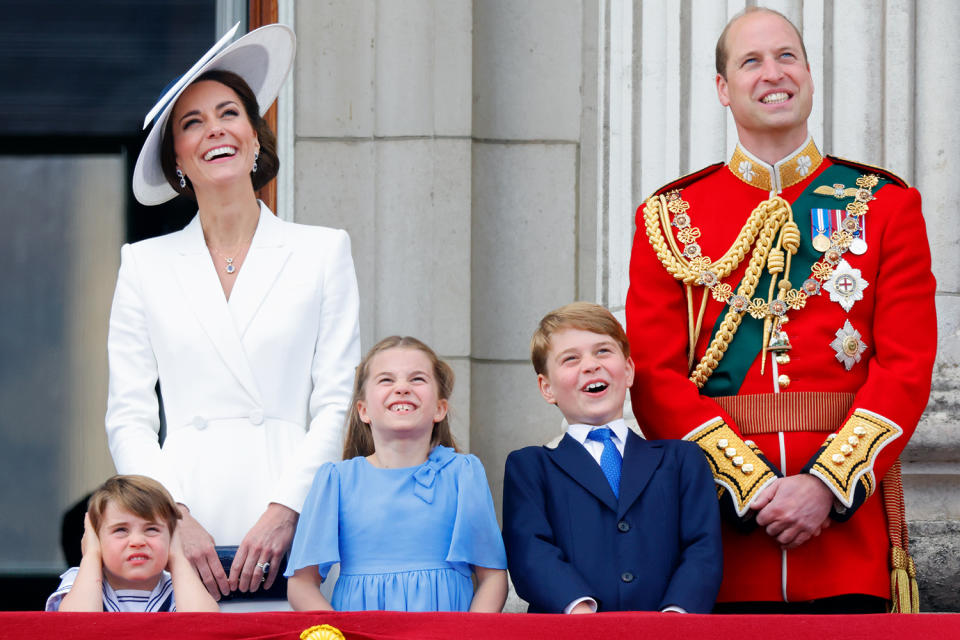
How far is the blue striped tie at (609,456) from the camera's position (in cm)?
320

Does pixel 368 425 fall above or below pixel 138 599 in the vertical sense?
above

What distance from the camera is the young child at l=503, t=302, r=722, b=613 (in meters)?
3.02

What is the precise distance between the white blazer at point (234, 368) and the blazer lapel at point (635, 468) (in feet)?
2.18

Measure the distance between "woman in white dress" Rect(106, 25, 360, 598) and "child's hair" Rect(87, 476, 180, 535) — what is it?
0.28 feet

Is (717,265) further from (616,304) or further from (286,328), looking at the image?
(616,304)

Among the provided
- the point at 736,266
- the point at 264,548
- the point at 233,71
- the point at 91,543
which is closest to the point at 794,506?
the point at 736,266

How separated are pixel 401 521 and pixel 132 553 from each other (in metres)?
0.56

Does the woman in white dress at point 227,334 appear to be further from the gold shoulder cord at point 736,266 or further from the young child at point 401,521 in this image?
the gold shoulder cord at point 736,266

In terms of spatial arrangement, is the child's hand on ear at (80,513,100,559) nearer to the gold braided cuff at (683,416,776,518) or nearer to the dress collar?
the gold braided cuff at (683,416,776,518)

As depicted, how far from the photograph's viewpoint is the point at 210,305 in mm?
3367

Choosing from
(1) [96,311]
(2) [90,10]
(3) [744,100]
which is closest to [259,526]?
(3) [744,100]

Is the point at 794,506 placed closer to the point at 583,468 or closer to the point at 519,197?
the point at 583,468

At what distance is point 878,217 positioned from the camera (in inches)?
130

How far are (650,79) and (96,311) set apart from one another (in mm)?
2161
